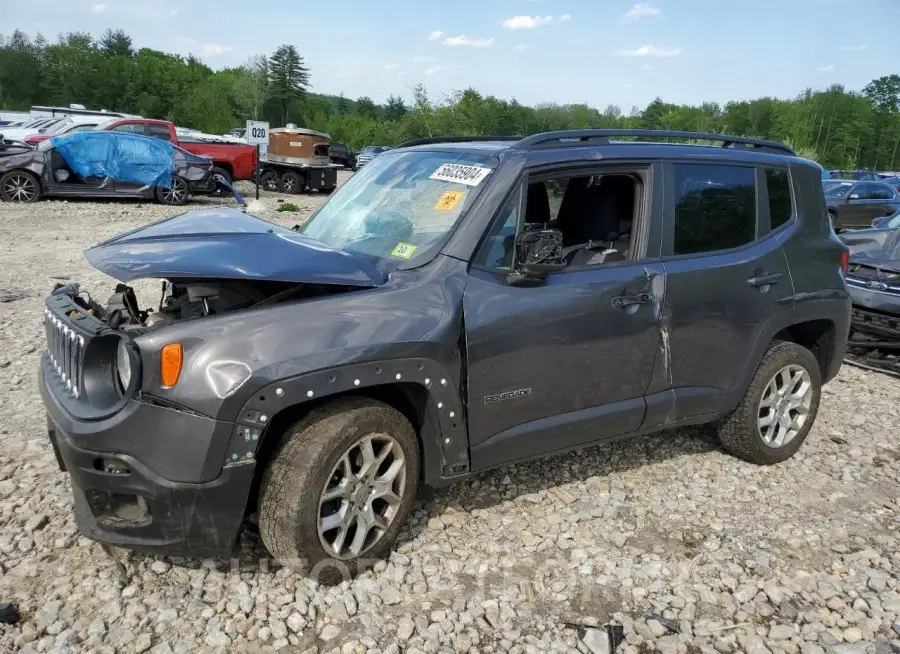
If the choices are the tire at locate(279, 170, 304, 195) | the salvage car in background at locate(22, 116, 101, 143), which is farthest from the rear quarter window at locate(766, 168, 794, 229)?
the tire at locate(279, 170, 304, 195)

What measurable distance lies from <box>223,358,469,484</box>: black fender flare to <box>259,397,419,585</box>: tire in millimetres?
96

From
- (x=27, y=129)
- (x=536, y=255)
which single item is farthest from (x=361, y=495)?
(x=27, y=129)

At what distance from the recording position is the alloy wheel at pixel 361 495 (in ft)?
9.44

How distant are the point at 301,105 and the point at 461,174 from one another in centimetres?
9502

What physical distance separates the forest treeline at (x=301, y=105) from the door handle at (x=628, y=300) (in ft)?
196

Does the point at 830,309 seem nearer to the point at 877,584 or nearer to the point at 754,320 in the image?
the point at 754,320

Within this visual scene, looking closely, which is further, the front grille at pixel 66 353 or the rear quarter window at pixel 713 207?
the rear quarter window at pixel 713 207

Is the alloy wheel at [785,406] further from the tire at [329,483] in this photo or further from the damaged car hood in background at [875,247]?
the damaged car hood in background at [875,247]

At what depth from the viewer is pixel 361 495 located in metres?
2.95

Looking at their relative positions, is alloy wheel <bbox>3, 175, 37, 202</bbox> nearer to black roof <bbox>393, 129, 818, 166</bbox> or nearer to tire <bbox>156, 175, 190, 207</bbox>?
tire <bbox>156, 175, 190, 207</bbox>

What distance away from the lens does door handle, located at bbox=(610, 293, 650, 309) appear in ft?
11.3

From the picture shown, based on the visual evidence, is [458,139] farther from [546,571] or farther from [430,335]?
[546,571]

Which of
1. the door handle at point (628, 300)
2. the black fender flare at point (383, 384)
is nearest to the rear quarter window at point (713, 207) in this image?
the door handle at point (628, 300)

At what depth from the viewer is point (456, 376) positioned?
118 inches
